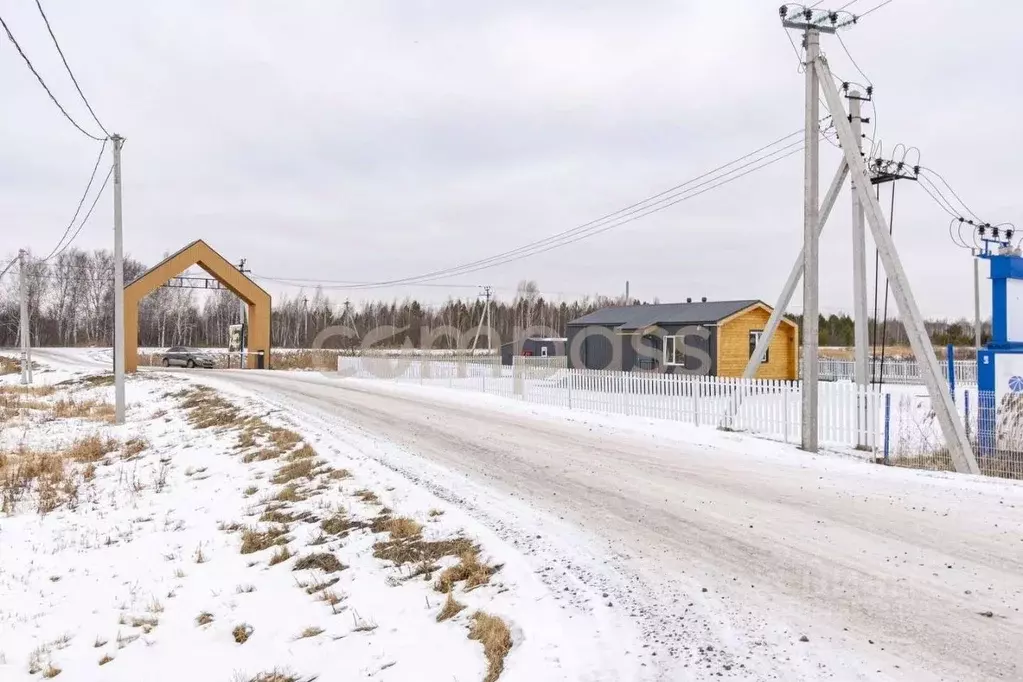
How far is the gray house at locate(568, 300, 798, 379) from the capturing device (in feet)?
86.0

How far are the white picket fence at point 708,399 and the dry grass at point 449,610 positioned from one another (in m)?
9.07

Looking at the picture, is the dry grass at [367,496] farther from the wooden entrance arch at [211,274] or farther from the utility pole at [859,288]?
the wooden entrance arch at [211,274]

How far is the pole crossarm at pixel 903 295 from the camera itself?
33.1 ft

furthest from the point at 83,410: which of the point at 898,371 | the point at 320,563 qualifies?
the point at 898,371

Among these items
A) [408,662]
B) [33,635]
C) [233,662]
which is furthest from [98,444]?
[408,662]

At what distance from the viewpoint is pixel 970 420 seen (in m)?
11.1

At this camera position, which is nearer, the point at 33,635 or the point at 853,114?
the point at 33,635

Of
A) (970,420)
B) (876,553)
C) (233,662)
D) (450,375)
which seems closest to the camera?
(233,662)

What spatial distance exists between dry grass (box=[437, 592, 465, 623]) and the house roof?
2239 cm

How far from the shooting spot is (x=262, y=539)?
779 centimetres

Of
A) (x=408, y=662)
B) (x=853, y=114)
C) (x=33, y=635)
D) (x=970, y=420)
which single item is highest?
(x=853, y=114)

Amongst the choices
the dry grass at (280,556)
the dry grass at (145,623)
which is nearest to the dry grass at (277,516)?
the dry grass at (280,556)

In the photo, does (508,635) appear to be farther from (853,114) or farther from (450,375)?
(450,375)

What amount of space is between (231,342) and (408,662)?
53097mm
